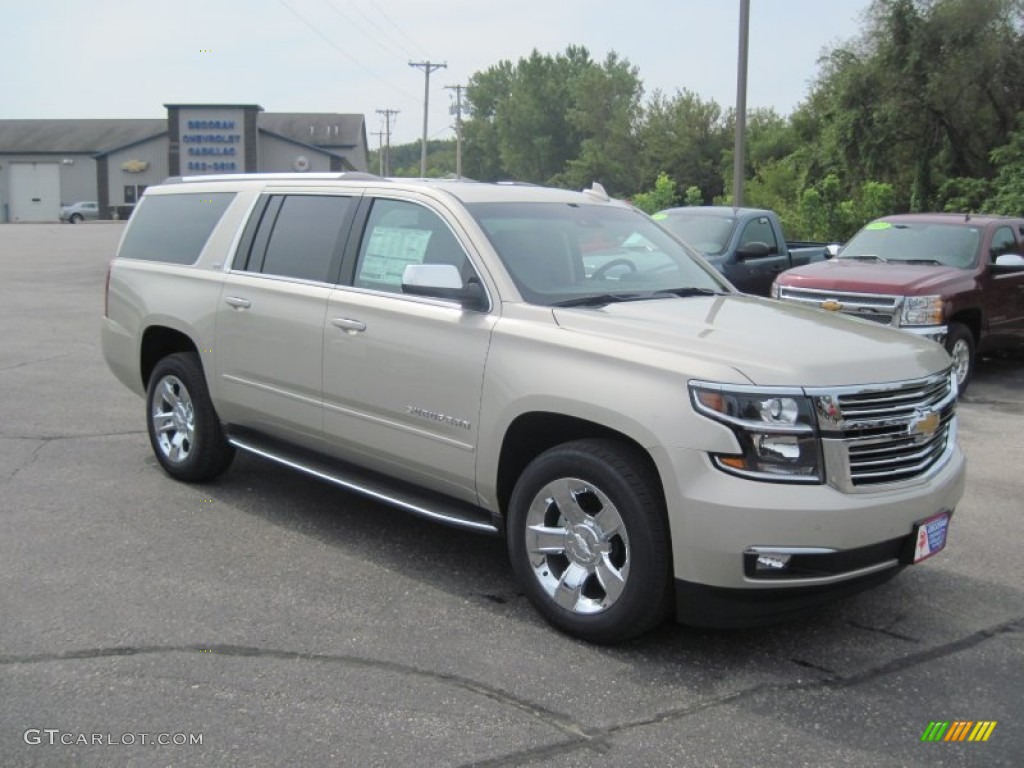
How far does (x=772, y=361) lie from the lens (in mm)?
3879

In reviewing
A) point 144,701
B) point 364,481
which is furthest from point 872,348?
point 144,701

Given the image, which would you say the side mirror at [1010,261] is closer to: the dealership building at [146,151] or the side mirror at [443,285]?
the side mirror at [443,285]

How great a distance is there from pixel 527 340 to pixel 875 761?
2.08m

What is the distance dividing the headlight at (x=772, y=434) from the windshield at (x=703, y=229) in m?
9.16

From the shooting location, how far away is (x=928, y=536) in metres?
4.09

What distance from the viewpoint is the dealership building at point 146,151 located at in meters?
53.5

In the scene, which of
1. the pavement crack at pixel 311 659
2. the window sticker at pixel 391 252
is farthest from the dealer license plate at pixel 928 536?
the window sticker at pixel 391 252

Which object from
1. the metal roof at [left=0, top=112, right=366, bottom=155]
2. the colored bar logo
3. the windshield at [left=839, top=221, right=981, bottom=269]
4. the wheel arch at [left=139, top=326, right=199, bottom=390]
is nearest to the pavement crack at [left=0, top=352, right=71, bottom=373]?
the wheel arch at [left=139, top=326, right=199, bottom=390]

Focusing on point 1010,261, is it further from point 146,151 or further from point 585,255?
point 146,151

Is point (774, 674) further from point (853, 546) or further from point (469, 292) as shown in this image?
point (469, 292)

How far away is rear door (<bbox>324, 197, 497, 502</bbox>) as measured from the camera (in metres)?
4.63

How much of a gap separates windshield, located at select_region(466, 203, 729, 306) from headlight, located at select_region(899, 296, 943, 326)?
464cm

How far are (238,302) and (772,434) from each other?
10.9 feet

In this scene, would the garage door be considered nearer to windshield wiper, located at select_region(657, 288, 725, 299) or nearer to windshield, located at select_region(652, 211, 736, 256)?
windshield, located at select_region(652, 211, 736, 256)
